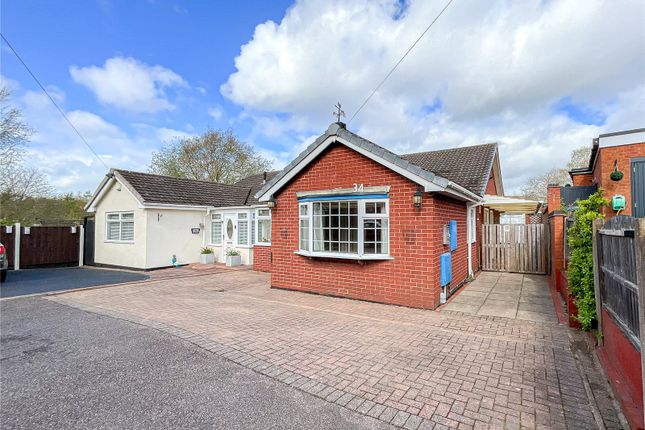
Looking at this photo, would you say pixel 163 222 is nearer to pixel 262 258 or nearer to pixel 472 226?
pixel 262 258

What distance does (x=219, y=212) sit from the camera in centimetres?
1582

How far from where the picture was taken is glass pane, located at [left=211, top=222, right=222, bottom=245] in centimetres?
1591

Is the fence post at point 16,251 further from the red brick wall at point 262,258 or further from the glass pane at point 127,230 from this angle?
the red brick wall at point 262,258

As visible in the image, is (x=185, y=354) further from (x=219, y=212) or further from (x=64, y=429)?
(x=219, y=212)

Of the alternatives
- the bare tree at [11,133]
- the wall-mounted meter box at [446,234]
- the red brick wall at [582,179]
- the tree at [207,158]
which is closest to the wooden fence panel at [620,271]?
the wall-mounted meter box at [446,234]

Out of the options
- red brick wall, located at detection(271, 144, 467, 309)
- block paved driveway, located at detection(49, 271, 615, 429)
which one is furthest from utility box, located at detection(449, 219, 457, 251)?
block paved driveway, located at detection(49, 271, 615, 429)

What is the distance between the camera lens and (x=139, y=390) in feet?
11.9

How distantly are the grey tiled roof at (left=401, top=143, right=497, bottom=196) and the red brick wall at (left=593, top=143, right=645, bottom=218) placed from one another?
10.4ft

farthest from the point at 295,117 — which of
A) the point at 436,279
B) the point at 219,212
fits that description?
the point at 436,279

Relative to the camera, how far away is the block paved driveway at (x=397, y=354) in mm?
3193

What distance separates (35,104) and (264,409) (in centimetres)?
1763

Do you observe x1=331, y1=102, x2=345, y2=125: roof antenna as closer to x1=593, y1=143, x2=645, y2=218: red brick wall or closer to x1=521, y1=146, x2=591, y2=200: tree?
x1=593, y1=143, x2=645, y2=218: red brick wall

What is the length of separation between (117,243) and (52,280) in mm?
3496

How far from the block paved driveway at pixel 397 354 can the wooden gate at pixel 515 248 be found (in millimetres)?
7425
